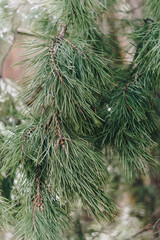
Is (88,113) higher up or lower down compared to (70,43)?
lower down

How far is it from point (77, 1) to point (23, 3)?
1.80 feet

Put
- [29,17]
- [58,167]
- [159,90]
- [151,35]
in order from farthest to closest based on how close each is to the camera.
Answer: [29,17], [159,90], [151,35], [58,167]

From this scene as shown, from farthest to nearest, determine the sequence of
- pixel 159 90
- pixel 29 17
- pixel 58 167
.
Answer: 1. pixel 29 17
2. pixel 159 90
3. pixel 58 167

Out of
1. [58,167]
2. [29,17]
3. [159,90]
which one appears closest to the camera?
[58,167]

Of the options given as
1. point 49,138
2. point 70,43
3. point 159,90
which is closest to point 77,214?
point 159,90

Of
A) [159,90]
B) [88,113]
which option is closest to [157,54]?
[88,113]

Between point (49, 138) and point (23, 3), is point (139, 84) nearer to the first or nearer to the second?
point (49, 138)

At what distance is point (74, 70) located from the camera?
1.78 ft

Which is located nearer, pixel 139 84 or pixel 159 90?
pixel 139 84

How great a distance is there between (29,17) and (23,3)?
60 millimetres

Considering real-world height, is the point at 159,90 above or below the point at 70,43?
below

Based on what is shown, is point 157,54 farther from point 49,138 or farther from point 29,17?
point 29,17

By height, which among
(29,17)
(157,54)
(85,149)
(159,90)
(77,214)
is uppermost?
(29,17)

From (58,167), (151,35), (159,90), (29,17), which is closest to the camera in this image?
(58,167)
